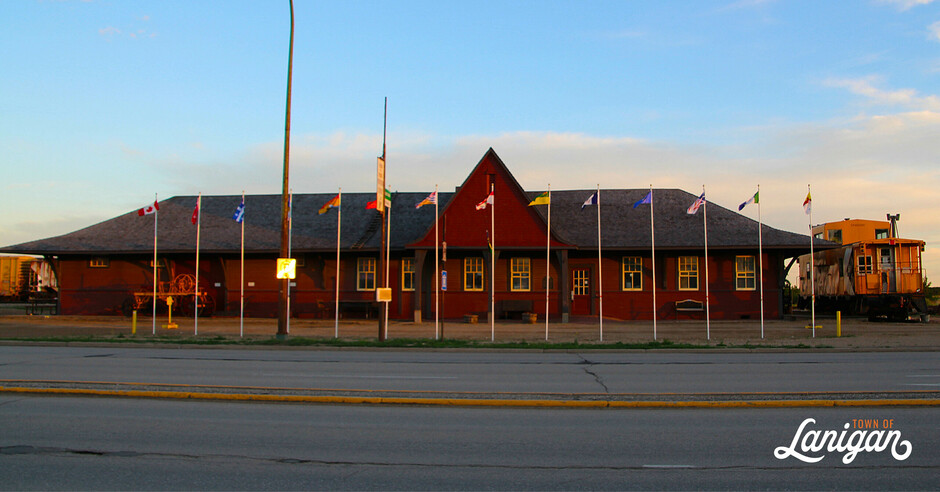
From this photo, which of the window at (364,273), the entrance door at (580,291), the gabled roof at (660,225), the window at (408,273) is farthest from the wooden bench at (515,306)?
the window at (364,273)

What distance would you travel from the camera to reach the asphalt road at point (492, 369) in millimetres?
12422

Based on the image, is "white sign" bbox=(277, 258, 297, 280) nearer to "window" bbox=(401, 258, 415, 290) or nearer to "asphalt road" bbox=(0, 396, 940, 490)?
"window" bbox=(401, 258, 415, 290)

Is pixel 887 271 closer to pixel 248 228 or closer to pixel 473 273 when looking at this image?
pixel 473 273

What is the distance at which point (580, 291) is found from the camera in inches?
1369

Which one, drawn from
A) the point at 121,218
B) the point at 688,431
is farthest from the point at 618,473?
the point at 121,218

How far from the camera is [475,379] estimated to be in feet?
44.3

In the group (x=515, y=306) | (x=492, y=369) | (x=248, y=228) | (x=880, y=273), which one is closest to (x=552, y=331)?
(x=515, y=306)

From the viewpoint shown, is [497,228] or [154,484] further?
[497,228]

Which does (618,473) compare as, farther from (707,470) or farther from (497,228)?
(497,228)

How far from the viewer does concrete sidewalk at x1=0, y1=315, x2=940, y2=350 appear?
2341cm

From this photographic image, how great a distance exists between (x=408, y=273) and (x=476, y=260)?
3517 mm

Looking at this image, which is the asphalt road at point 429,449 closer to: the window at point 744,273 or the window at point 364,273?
the window at point 364,273

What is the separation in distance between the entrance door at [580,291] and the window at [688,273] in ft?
14.7

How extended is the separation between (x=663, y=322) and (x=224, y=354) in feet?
67.1
